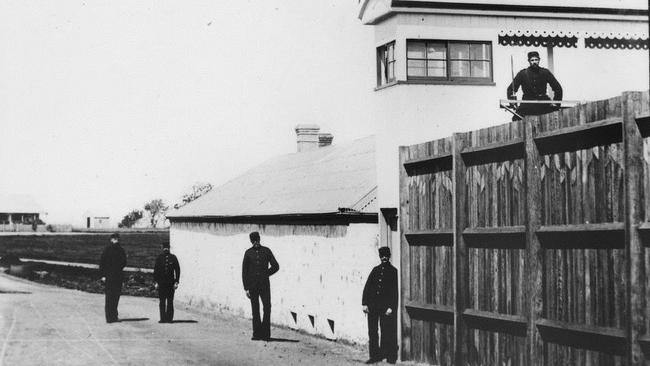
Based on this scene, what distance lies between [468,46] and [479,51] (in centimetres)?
19

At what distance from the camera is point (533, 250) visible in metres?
8.73

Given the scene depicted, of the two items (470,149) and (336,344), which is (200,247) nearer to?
(336,344)

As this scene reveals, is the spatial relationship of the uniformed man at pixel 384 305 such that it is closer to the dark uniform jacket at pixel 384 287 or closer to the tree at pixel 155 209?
the dark uniform jacket at pixel 384 287

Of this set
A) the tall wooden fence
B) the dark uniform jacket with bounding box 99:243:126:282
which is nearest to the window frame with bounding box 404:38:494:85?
the tall wooden fence

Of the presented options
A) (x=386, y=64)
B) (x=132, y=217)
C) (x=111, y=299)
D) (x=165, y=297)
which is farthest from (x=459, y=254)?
(x=132, y=217)

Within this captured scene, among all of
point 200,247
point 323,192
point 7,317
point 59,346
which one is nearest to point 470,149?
point 59,346

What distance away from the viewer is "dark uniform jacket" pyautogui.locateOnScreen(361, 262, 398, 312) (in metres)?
12.6

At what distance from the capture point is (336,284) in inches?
642

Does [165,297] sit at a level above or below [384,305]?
below

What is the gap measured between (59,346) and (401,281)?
19.0 feet

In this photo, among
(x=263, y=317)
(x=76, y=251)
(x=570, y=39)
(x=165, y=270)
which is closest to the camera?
(x=570, y=39)

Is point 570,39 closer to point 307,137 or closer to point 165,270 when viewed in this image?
point 165,270

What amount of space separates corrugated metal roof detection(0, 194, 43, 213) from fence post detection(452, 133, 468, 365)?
156 metres

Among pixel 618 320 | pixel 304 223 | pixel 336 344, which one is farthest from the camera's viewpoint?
pixel 304 223
